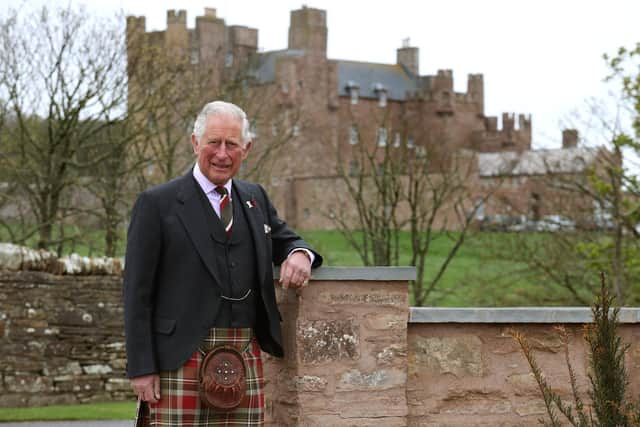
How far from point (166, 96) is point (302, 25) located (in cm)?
5768

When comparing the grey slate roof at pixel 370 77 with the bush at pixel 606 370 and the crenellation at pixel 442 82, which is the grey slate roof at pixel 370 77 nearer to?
the crenellation at pixel 442 82

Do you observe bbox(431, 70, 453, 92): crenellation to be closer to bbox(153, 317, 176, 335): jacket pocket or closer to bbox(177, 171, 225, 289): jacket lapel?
bbox(177, 171, 225, 289): jacket lapel

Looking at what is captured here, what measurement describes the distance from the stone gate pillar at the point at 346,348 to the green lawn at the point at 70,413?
662 cm

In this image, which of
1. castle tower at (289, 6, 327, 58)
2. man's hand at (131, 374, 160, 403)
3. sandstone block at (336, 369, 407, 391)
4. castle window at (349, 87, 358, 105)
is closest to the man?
man's hand at (131, 374, 160, 403)

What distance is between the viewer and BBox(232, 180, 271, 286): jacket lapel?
4.84 metres

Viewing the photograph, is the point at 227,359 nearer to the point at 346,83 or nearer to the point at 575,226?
the point at 575,226

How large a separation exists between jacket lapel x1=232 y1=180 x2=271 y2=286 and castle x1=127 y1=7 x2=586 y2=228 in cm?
5505

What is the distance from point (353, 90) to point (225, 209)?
274 feet

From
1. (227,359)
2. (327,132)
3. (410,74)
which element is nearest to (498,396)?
(227,359)

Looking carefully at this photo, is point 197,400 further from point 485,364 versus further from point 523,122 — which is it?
point 523,122

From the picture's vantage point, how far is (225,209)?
16.0ft

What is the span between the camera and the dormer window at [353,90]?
Result: 286ft

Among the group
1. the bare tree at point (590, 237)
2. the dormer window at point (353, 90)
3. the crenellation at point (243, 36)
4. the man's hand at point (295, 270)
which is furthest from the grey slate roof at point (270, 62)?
the man's hand at point (295, 270)

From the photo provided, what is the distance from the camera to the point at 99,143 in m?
22.2
